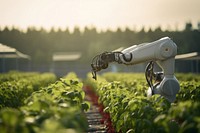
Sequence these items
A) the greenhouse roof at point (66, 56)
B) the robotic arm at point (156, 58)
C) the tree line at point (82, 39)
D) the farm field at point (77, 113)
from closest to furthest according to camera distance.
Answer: the farm field at point (77, 113) → the robotic arm at point (156, 58) → the tree line at point (82, 39) → the greenhouse roof at point (66, 56)

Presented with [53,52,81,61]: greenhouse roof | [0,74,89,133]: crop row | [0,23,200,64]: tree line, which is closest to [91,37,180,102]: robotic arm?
[0,74,89,133]: crop row

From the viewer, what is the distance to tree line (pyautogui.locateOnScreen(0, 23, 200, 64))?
75.9 meters

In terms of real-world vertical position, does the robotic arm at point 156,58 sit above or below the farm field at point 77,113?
above

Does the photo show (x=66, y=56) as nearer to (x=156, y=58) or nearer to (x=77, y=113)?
(x=156, y=58)

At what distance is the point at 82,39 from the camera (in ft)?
319

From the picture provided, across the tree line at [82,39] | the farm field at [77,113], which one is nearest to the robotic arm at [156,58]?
the farm field at [77,113]

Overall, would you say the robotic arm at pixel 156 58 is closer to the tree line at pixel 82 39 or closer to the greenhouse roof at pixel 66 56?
the tree line at pixel 82 39

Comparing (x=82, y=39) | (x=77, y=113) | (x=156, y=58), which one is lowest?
(x=77, y=113)

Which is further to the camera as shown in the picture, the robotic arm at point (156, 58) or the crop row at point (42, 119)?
the robotic arm at point (156, 58)

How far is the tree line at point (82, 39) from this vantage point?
7594 cm

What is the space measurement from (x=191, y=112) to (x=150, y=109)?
4.22ft

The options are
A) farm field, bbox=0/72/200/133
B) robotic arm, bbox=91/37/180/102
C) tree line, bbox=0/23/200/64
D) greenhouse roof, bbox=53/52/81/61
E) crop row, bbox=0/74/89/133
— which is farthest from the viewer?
greenhouse roof, bbox=53/52/81/61

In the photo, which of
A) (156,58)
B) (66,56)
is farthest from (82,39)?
(156,58)

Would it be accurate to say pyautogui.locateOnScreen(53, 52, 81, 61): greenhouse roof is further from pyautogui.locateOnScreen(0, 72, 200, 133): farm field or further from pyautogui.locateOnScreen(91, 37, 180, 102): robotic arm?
pyautogui.locateOnScreen(91, 37, 180, 102): robotic arm
